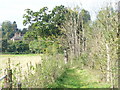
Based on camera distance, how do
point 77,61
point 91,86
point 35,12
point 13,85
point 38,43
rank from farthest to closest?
point 35,12
point 38,43
point 77,61
point 91,86
point 13,85

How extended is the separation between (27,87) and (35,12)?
15178 millimetres

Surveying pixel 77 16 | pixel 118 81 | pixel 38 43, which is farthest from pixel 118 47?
pixel 38 43

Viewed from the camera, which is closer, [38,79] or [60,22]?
[38,79]

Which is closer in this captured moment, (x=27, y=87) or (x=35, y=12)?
(x=27, y=87)

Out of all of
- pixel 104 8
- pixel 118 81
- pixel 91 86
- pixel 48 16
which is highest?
pixel 48 16

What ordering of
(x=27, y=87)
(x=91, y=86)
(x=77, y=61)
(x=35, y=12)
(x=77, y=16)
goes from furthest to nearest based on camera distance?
(x=35, y=12)
(x=77, y=16)
(x=77, y=61)
(x=91, y=86)
(x=27, y=87)

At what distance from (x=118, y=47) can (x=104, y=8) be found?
10.3 feet

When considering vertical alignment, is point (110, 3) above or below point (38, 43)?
above

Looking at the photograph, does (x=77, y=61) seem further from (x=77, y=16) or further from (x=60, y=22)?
(x=60, y=22)

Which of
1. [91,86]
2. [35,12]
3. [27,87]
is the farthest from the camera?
[35,12]

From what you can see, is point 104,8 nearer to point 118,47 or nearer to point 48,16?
point 118,47

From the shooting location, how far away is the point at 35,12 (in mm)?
18922

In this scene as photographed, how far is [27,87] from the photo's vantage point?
440 centimetres

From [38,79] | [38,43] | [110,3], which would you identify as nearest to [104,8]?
[110,3]
